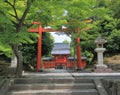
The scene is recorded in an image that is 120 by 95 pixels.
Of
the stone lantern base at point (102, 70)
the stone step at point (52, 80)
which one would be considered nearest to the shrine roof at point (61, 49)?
the stone lantern base at point (102, 70)

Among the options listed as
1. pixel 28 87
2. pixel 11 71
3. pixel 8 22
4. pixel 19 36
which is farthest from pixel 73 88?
pixel 11 71

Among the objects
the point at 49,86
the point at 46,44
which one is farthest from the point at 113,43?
the point at 49,86

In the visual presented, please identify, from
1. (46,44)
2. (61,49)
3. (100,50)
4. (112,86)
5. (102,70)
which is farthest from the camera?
(61,49)

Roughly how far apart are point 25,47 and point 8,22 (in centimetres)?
1447

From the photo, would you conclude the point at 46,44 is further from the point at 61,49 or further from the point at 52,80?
the point at 61,49

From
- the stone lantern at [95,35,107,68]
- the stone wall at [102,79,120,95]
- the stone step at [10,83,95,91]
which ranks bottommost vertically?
the stone step at [10,83,95,91]

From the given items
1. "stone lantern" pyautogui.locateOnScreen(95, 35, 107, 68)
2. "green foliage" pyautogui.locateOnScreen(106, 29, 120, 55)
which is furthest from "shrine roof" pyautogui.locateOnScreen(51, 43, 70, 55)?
"stone lantern" pyautogui.locateOnScreen(95, 35, 107, 68)

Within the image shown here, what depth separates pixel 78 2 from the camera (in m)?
9.73

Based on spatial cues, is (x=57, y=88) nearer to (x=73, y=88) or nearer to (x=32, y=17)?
(x=73, y=88)

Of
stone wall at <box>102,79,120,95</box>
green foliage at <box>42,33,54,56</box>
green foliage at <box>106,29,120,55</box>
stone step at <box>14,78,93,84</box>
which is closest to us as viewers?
stone wall at <box>102,79,120,95</box>

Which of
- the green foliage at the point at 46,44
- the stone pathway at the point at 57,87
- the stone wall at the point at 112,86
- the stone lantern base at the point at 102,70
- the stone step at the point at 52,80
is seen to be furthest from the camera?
the green foliage at the point at 46,44

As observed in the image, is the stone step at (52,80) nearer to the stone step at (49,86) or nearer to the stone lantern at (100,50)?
the stone step at (49,86)

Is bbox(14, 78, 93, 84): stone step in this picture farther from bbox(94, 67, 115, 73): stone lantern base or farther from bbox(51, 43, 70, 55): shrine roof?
bbox(51, 43, 70, 55): shrine roof

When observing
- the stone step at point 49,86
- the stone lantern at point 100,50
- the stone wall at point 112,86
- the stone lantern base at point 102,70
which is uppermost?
the stone lantern at point 100,50
